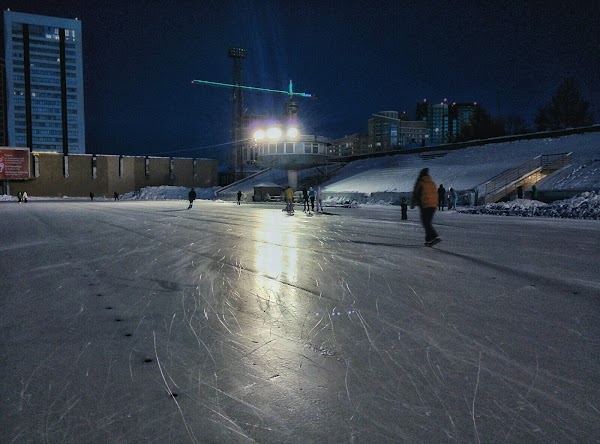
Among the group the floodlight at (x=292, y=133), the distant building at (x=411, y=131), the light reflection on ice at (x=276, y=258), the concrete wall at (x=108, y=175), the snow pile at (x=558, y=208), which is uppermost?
the distant building at (x=411, y=131)

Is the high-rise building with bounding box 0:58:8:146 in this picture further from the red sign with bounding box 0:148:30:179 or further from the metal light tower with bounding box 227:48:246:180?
the metal light tower with bounding box 227:48:246:180

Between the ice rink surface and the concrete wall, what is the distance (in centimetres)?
6481

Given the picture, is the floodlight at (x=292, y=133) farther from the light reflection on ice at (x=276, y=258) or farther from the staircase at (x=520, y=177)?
the light reflection on ice at (x=276, y=258)

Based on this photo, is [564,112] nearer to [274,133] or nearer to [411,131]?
[274,133]

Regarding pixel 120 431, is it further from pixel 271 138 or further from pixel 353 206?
pixel 271 138

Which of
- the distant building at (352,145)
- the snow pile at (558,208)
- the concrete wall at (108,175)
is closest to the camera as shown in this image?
the snow pile at (558,208)

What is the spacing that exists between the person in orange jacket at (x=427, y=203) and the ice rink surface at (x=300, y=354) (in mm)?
2703

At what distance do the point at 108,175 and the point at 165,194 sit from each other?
11028 millimetres

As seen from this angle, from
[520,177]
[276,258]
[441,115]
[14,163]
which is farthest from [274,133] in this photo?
[441,115]

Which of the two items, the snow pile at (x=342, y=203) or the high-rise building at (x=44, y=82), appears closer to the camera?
the snow pile at (x=342, y=203)

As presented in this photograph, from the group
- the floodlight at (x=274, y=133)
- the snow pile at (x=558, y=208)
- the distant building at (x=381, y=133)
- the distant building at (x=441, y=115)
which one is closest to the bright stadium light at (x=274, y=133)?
the floodlight at (x=274, y=133)

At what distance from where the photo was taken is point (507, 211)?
20312mm

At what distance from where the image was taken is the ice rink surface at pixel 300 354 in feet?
6.65

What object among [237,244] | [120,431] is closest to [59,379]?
[120,431]
